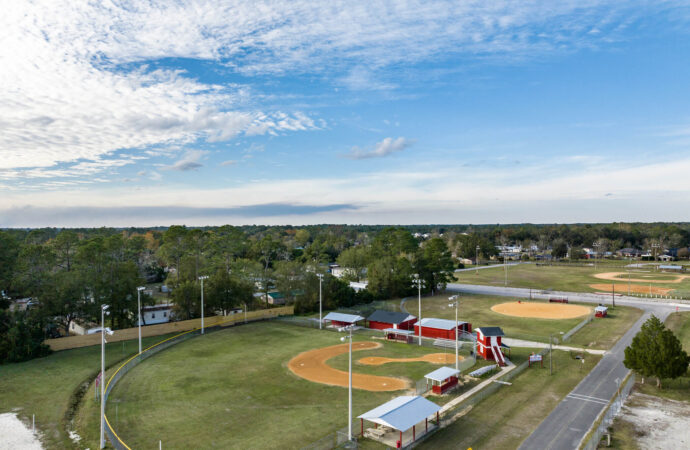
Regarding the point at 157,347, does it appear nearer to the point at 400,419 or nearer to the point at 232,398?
the point at 232,398

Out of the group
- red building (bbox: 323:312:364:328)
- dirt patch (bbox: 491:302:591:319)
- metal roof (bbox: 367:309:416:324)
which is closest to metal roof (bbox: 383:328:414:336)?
metal roof (bbox: 367:309:416:324)

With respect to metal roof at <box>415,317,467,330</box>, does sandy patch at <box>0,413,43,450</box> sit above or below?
below

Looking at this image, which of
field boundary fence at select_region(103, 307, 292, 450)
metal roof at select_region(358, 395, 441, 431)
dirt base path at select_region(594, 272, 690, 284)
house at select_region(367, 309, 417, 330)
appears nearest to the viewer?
metal roof at select_region(358, 395, 441, 431)

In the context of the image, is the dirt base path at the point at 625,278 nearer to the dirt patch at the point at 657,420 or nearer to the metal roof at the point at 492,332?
the metal roof at the point at 492,332

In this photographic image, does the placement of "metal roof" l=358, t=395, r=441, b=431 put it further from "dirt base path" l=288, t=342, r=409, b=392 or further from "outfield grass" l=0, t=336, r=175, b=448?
"outfield grass" l=0, t=336, r=175, b=448

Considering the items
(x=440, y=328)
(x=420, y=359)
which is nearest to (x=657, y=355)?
(x=420, y=359)
